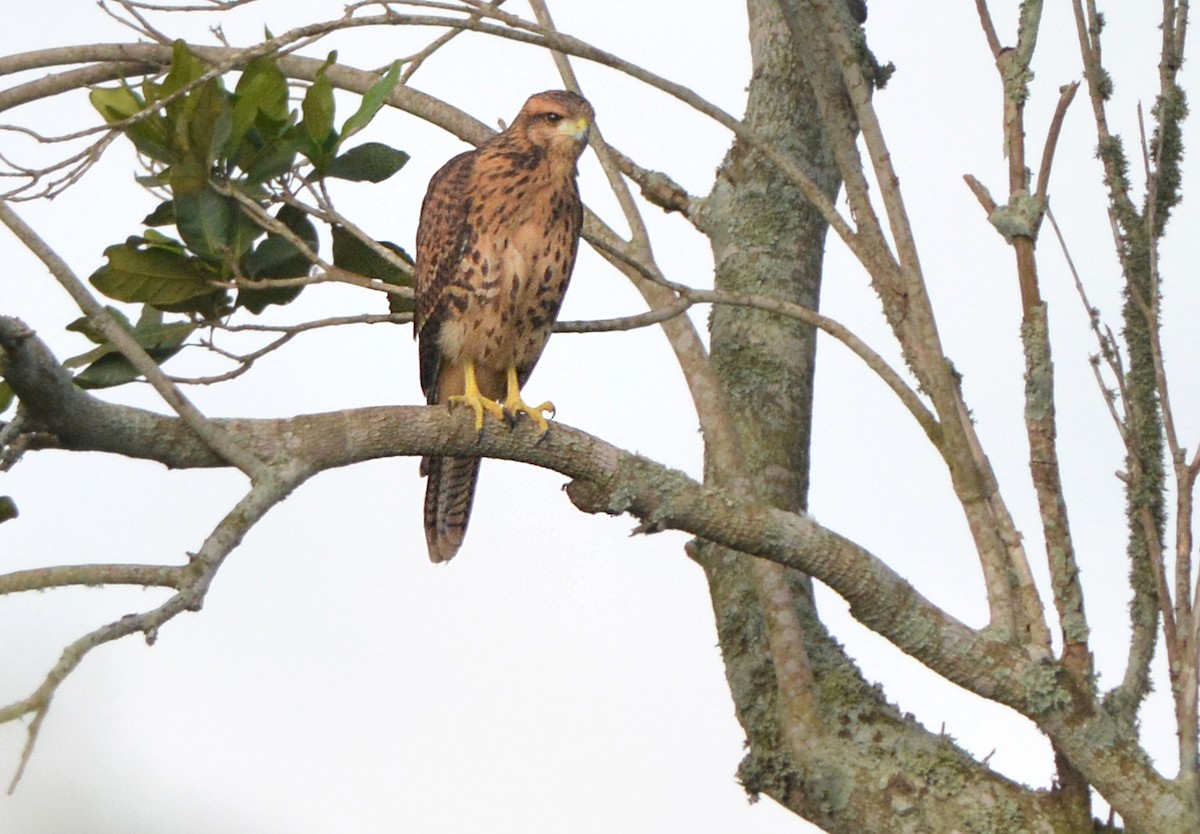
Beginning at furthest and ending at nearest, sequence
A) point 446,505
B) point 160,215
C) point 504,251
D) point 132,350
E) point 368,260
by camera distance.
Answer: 1. point 446,505
2. point 504,251
3. point 368,260
4. point 160,215
5. point 132,350

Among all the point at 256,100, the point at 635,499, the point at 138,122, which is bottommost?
the point at 635,499

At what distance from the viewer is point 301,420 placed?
282 cm

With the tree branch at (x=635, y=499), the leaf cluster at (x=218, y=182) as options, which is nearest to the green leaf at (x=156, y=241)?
the leaf cluster at (x=218, y=182)

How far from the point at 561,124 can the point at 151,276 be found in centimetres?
140

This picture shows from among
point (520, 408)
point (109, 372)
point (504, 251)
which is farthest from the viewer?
point (504, 251)

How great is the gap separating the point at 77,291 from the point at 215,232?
677 mm

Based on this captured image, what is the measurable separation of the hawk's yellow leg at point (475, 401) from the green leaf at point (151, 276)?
61cm

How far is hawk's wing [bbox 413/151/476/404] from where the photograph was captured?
163 inches

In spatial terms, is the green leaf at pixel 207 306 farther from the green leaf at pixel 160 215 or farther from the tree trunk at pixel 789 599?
the tree trunk at pixel 789 599

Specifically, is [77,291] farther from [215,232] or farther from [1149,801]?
[1149,801]

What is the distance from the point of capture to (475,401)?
142 inches

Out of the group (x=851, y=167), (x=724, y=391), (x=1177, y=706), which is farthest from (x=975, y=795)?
(x=851, y=167)

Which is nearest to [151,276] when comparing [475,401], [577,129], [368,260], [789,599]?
[368,260]

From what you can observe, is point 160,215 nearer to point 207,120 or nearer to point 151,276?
point 151,276
